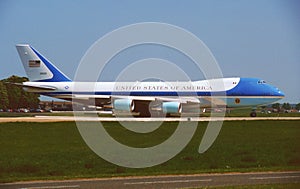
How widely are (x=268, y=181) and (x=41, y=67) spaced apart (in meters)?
47.5

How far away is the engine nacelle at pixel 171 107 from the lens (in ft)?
152

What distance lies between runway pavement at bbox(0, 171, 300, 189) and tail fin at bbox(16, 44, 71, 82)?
1736 inches

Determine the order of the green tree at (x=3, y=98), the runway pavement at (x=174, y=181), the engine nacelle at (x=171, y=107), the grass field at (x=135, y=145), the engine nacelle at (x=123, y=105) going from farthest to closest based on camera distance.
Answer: the green tree at (x=3, y=98)
the engine nacelle at (x=123, y=105)
the engine nacelle at (x=171, y=107)
the grass field at (x=135, y=145)
the runway pavement at (x=174, y=181)

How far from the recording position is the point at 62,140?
2758 centimetres

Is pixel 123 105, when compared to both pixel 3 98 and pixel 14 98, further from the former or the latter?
pixel 14 98

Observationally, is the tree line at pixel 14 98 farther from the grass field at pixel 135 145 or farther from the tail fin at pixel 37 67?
the grass field at pixel 135 145

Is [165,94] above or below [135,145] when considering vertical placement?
above

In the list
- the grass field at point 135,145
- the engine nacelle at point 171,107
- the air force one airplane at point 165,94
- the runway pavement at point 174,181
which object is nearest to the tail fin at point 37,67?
the air force one airplane at point 165,94

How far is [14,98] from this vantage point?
394ft

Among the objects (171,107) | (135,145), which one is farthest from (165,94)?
(135,145)

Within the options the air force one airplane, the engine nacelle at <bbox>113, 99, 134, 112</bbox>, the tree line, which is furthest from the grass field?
the tree line

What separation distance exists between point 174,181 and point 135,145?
33.9 ft

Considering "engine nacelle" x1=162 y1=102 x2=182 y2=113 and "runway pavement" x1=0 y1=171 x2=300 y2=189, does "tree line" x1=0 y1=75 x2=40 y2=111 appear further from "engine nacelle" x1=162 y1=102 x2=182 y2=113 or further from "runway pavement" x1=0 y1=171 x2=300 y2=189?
"runway pavement" x1=0 y1=171 x2=300 y2=189

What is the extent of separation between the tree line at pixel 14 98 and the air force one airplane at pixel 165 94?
58.0 meters
